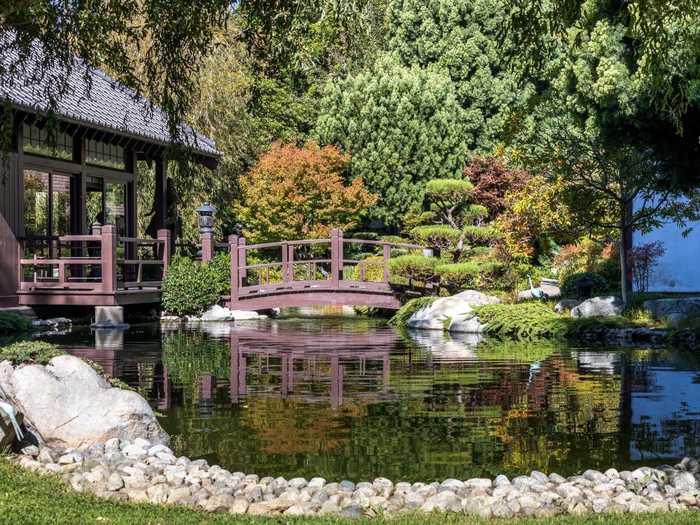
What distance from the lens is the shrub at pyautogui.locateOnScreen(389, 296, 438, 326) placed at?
853 inches

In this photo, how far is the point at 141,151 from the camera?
77.0 feet

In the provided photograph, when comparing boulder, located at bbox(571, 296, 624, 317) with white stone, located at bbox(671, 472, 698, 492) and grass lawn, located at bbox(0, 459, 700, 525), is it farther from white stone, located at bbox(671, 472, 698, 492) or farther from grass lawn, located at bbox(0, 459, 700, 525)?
grass lawn, located at bbox(0, 459, 700, 525)

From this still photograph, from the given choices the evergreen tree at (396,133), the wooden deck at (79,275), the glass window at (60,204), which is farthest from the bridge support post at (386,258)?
the evergreen tree at (396,133)

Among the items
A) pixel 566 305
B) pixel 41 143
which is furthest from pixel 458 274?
pixel 41 143

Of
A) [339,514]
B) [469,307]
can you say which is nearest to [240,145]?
[469,307]

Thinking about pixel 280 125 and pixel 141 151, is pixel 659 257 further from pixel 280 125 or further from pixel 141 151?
pixel 280 125

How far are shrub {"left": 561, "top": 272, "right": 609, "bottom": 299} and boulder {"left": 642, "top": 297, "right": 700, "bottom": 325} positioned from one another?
3060 mm

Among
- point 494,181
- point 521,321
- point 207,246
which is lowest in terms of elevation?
point 521,321

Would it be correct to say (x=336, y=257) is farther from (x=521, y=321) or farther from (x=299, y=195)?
(x=299, y=195)

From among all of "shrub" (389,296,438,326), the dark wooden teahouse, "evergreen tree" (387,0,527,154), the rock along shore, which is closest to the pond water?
the rock along shore

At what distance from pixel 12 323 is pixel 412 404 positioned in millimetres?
9407

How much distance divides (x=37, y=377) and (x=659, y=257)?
18073mm

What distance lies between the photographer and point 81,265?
20938 mm

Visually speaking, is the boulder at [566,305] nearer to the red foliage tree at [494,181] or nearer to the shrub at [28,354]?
the red foliage tree at [494,181]
